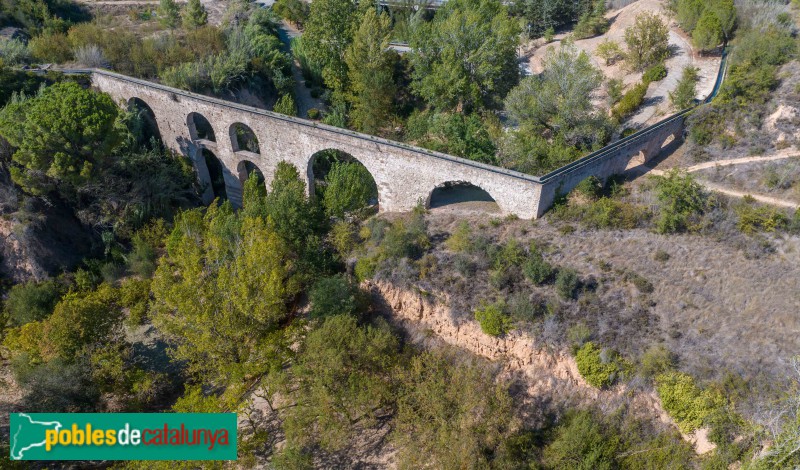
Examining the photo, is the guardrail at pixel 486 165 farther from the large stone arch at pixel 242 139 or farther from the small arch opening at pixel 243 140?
the small arch opening at pixel 243 140

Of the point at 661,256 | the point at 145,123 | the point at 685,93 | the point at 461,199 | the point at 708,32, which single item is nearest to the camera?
the point at 661,256

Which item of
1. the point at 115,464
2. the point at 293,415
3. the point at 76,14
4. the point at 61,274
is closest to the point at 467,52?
the point at 293,415

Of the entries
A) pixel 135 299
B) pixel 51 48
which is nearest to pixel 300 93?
pixel 51 48

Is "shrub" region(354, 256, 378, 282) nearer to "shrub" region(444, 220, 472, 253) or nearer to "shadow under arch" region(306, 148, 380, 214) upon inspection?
"shrub" region(444, 220, 472, 253)

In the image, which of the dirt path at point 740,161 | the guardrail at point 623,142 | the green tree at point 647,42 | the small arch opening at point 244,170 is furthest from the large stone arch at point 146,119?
the green tree at point 647,42

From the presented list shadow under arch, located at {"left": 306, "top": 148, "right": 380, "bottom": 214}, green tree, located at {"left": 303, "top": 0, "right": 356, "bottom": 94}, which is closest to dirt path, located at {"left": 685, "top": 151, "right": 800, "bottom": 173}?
shadow under arch, located at {"left": 306, "top": 148, "right": 380, "bottom": 214}

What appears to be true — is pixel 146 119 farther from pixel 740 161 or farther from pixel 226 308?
pixel 740 161
